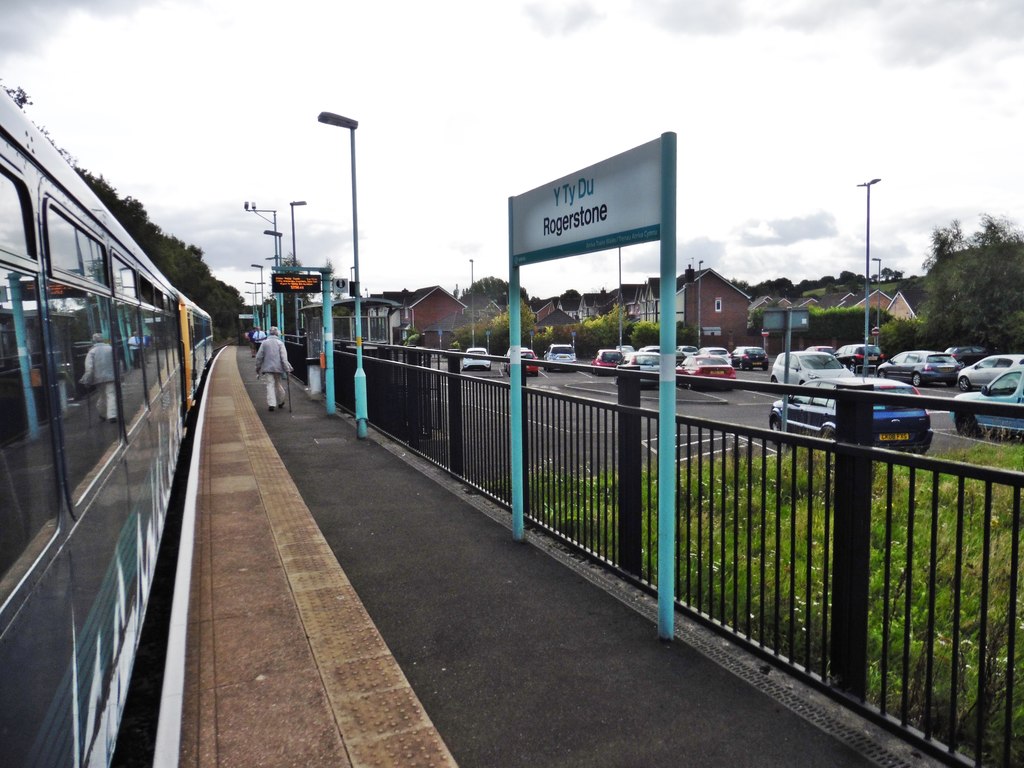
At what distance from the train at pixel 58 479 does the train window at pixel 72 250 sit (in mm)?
11

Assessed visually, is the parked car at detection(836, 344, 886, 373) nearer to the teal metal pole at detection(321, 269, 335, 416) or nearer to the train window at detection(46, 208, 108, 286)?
the teal metal pole at detection(321, 269, 335, 416)

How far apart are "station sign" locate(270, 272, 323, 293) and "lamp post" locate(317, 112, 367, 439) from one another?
2.69 meters

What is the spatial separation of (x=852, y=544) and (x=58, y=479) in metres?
2.89

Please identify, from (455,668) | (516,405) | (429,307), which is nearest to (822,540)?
(455,668)

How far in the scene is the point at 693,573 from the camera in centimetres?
489

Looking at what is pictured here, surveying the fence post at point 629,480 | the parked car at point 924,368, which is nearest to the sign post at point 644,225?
the fence post at point 629,480

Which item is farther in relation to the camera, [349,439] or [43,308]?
[349,439]

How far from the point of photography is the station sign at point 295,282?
653 inches

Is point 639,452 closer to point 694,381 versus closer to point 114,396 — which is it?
point 694,381

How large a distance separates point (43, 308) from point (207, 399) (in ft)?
54.1

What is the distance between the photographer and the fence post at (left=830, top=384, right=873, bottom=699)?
305 cm

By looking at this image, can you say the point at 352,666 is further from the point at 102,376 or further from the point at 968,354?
the point at 968,354

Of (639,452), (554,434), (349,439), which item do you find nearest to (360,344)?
(349,439)

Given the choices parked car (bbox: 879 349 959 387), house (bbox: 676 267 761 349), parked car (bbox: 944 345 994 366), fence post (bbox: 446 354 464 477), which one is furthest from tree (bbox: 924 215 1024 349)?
fence post (bbox: 446 354 464 477)
